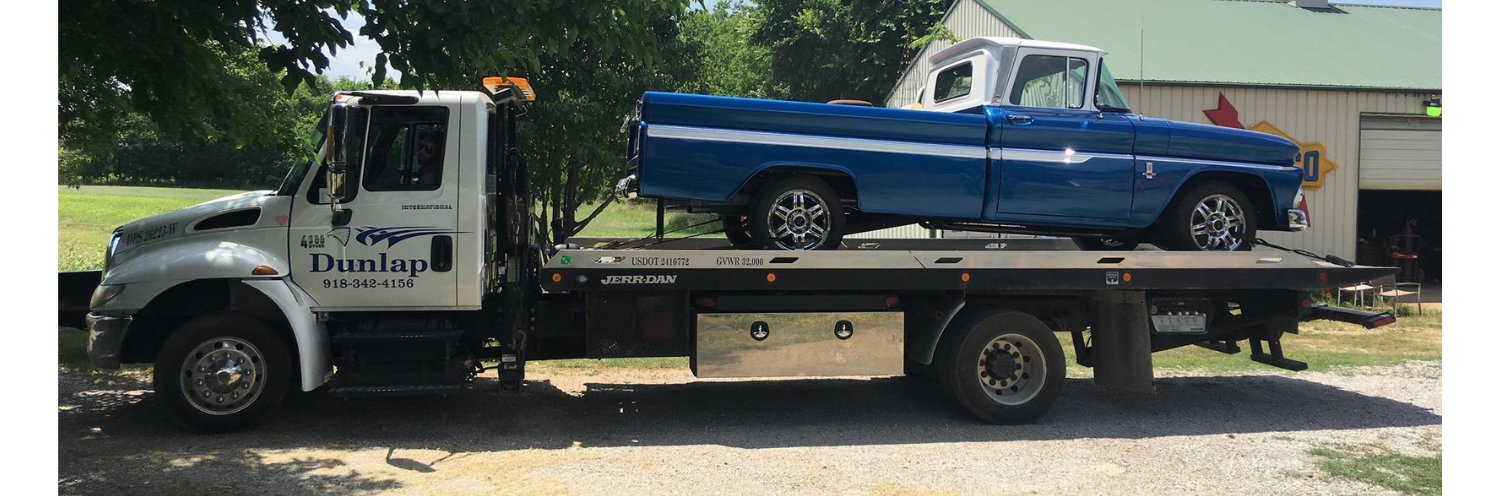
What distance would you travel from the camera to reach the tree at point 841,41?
32.2 meters

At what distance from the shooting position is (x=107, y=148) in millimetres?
11344

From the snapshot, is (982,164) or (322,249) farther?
(982,164)

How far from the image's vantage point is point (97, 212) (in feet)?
84.4

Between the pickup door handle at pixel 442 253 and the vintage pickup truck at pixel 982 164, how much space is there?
131 centimetres

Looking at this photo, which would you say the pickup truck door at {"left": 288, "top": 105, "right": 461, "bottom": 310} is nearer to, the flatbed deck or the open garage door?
the flatbed deck

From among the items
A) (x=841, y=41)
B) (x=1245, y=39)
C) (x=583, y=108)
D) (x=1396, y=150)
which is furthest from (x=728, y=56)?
(x=1396, y=150)

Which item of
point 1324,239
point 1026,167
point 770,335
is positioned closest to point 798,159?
point 770,335

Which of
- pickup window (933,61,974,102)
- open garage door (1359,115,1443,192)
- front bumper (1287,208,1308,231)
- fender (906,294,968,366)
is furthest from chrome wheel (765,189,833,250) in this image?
open garage door (1359,115,1443,192)

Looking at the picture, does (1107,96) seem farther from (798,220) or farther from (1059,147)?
(798,220)

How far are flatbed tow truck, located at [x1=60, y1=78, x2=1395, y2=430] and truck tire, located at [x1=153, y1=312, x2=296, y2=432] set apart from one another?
0.5 inches

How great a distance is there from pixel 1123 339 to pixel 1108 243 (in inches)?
42.7

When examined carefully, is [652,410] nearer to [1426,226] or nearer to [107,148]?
[107,148]

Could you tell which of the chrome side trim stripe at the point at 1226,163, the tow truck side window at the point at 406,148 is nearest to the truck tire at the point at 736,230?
the tow truck side window at the point at 406,148

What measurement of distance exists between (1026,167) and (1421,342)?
847cm
